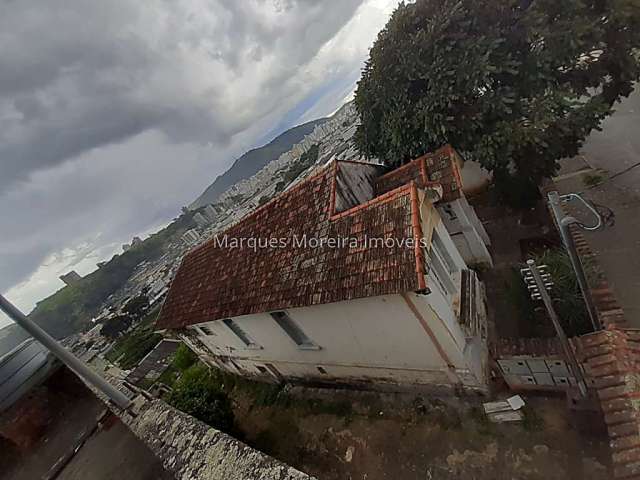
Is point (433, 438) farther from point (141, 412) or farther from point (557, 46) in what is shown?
point (557, 46)

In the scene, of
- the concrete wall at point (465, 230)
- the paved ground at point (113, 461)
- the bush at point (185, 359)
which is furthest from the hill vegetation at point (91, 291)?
the paved ground at point (113, 461)

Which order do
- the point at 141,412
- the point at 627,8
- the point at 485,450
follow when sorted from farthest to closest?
the point at 627,8 → the point at 485,450 → the point at 141,412

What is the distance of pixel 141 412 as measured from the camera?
6109mm

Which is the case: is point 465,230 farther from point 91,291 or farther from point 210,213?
point 210,213

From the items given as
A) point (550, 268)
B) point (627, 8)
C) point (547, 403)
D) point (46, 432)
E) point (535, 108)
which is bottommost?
point (547, 403)

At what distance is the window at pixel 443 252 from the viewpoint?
10.7 m

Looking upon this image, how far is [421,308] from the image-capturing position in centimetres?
881

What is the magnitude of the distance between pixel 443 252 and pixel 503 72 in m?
7.03

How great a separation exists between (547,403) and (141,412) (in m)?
9.67

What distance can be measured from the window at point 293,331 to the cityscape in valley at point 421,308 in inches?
4.3

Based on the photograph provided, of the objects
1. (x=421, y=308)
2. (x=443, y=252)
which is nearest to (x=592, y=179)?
(x=443, y=252)

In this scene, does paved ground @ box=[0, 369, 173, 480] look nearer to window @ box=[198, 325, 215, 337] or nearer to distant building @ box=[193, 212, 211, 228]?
window @ box=[198, 325, 215, 337]

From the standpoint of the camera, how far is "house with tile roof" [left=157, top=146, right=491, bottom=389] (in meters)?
9.05

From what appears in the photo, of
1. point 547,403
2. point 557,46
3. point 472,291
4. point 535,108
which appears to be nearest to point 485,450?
point 547,403
